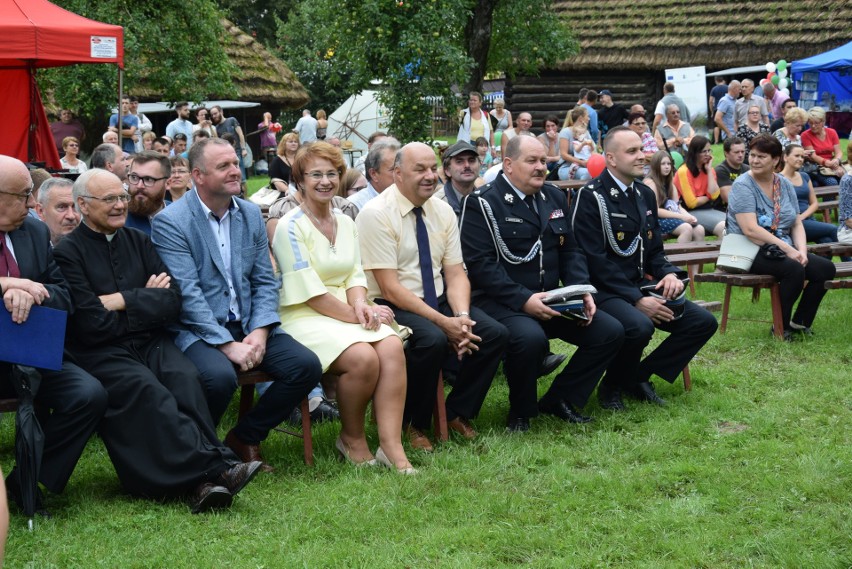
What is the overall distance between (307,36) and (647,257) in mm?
31390

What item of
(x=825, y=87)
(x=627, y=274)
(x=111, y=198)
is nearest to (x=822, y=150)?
(x=627, y=274)

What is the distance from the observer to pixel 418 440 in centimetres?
565

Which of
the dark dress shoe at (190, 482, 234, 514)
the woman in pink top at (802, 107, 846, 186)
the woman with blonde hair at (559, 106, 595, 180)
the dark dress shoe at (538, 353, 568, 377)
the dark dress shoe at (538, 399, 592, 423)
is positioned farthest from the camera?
the woman with blonde hair at (559, 106, 595, 180)

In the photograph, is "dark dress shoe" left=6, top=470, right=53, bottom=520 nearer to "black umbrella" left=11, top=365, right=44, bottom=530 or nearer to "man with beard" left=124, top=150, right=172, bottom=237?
"black umbrella" left=11, top=365, right=44, bottom=530

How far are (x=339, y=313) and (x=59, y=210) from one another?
1.65 m

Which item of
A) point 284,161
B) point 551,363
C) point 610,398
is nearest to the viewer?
point 610,398

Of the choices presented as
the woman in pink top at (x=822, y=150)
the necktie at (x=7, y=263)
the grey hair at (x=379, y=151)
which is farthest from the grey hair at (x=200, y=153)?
the woman in pink top at (x=822, y=150)

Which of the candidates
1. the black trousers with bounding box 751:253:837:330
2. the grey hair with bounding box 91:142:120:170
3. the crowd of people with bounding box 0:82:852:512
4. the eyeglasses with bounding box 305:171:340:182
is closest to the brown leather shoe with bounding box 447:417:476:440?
the crowd of people with bounding box 0:82:852:512

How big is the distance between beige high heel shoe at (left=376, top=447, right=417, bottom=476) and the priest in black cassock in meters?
0.81

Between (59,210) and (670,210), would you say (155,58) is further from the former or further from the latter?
(59,210)

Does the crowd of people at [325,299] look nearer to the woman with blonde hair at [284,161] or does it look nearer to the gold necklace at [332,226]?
the gold necklace at [332,226]

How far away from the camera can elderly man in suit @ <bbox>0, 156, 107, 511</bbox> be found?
15.1 feet

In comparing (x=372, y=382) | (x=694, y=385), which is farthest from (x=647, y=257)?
(x=372, y=382)

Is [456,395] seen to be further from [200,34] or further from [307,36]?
[307,36]
